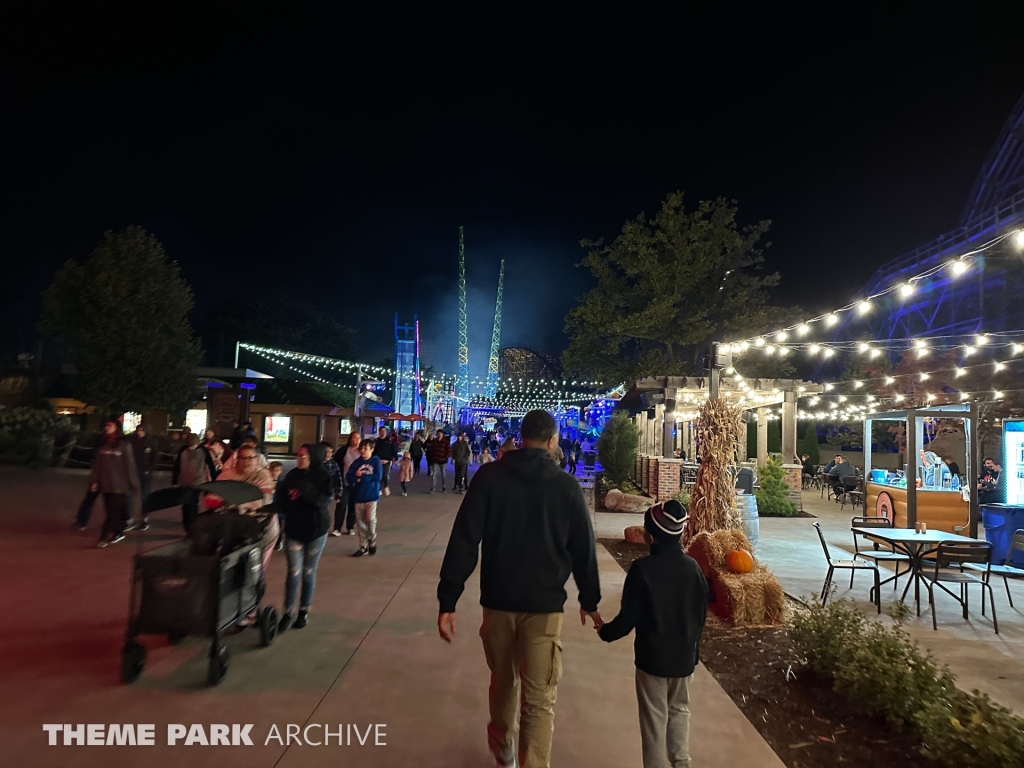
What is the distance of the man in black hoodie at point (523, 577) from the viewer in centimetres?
289

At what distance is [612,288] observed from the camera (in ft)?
78.4

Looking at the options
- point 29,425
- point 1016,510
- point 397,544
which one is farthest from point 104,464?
point 29,425

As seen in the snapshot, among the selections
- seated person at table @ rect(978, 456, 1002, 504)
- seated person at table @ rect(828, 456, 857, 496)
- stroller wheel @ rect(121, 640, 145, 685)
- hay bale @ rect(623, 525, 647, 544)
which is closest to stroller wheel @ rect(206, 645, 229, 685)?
stroller wheel @ rect(121, 640, 145, 685)

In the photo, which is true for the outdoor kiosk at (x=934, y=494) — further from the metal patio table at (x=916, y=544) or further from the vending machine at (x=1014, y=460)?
the metal patio table at (x=916, y=544)

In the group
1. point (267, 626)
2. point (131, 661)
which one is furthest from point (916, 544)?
point (131, 661)

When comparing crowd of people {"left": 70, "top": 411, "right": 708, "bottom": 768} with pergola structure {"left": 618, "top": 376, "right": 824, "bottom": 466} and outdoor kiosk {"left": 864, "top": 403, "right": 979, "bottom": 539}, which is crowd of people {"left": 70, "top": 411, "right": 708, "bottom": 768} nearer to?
outdoor kiosk {"left": 864, "top": 403, "right": 979, "bottom": 539}

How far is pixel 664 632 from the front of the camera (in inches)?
116

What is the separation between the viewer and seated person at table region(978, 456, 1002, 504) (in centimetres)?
1103

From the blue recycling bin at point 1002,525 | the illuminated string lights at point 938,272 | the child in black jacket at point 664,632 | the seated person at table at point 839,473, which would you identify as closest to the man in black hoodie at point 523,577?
the child in black jacket at point 664,632

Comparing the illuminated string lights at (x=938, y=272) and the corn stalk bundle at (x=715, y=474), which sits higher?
the illuminated string lights at (x=938, y=272)

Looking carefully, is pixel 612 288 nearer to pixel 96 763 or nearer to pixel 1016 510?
pixel 1016 510

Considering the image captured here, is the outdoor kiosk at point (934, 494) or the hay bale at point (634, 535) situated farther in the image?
the outdoor kiosk at point (934, 494)

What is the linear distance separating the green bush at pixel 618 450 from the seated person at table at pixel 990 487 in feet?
23.9

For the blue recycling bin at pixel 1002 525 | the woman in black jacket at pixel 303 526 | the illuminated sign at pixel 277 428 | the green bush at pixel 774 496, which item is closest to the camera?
the woman in black jacket at pixel 303 526
